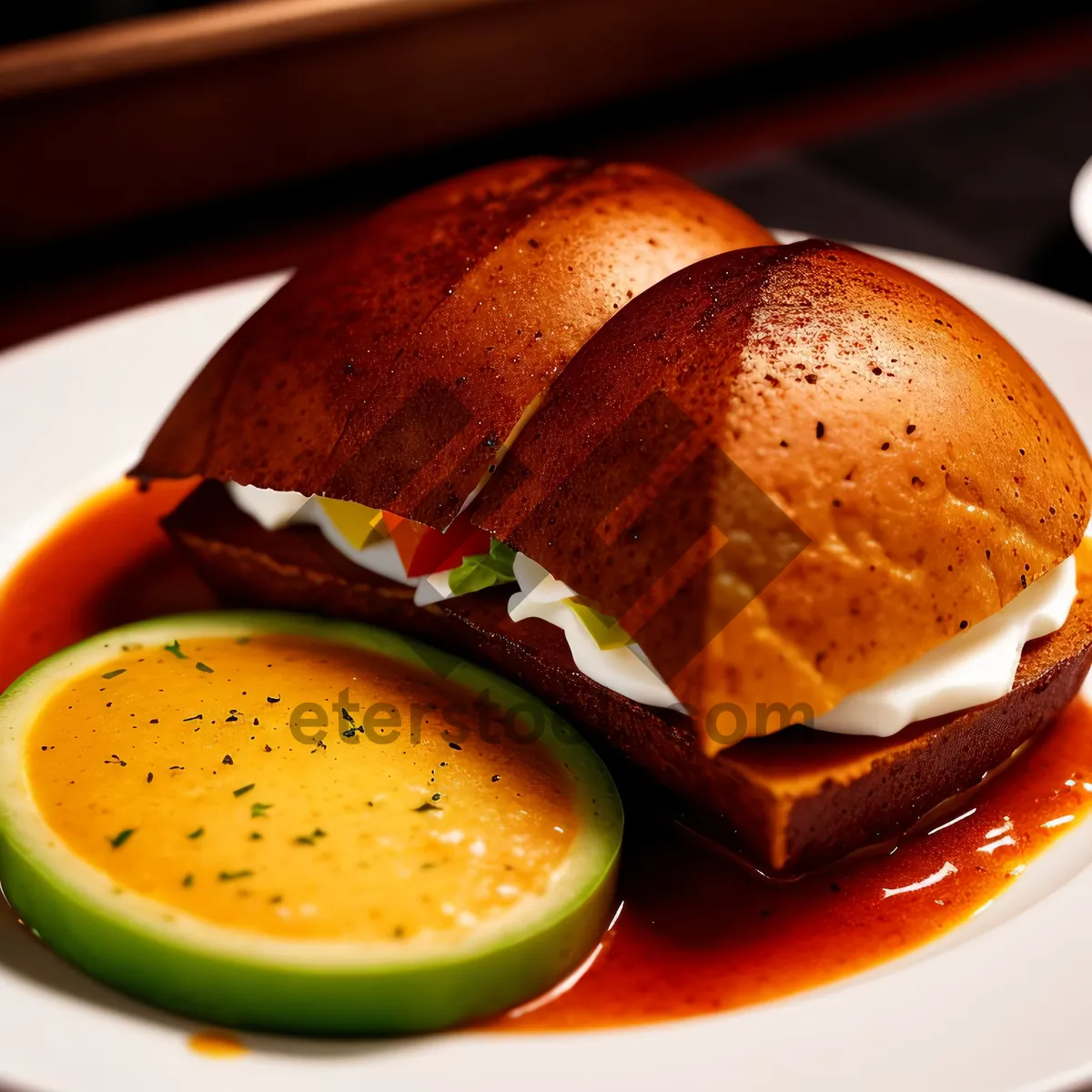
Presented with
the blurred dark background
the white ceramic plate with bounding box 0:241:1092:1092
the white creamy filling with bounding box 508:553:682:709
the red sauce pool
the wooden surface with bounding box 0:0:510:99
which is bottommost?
the red sauce pool

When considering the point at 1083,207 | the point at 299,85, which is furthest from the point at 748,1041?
the point at 299,85

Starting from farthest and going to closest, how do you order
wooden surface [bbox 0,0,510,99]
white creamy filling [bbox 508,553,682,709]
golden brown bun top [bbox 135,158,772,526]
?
wooden surface [bbox 0,0,510,99]
golden brown bun top [bbox 135,158,772,526]
white creamy filling [bbox 508,553,682,709]

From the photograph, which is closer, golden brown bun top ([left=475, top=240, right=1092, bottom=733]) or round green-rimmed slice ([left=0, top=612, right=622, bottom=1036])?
round green-rimmed slice ([left=0, top=612, right=622, bottom=1036])

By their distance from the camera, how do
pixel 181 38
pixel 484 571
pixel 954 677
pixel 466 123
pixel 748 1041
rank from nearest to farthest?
1. pixel 748 1041
2. pixel 954 677
3. pixel 484 571
4. pixel 181 38
5. pixel 466 123

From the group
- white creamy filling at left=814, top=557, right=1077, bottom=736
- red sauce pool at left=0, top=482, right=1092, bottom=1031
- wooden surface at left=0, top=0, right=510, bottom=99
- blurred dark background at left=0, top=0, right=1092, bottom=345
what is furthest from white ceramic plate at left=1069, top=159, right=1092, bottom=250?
wooden surface at left=0, top=0, right=510, bottom=99

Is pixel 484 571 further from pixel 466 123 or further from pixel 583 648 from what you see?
pixel 466 123

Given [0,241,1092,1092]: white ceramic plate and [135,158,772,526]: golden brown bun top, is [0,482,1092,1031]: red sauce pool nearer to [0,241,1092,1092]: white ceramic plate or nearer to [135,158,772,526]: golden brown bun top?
[0,241,1092,1092]: white ceramic plate

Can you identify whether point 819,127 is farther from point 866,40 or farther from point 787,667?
point 787,667
